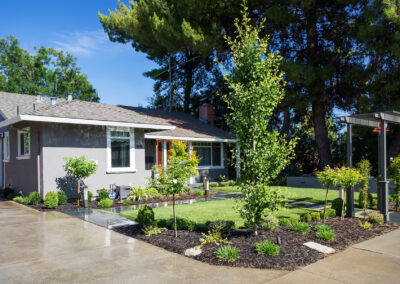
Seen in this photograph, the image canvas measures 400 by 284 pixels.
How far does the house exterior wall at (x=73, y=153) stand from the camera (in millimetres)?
10281

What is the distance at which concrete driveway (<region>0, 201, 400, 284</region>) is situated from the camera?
416 centimetres

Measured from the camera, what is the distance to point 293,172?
60.5ft

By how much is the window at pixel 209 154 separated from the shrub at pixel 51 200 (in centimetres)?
879

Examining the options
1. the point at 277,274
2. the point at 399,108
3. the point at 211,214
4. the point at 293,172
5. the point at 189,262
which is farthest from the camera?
the point at 293,172

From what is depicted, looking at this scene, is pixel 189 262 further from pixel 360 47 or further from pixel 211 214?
pixel 360 47

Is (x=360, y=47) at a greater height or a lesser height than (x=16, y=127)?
greater

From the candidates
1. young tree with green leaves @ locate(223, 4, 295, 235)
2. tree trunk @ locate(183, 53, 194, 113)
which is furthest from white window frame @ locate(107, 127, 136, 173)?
tree trunk @ locate(183, 53, 194, 113)

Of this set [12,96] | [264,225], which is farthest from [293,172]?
[12,96]

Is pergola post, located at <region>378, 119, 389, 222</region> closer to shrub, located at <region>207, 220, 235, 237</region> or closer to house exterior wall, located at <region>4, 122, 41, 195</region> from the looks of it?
shrub, located at <region>207, 220, 235, 237</region>

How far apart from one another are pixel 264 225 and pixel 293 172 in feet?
41.9

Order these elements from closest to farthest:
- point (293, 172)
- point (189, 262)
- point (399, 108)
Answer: point (189, 262) < point (399, 108) < point (293, 172)

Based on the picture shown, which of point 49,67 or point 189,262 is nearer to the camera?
point 189,262

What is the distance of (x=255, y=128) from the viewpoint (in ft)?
19.0

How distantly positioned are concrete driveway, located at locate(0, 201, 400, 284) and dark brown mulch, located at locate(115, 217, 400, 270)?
19cm
